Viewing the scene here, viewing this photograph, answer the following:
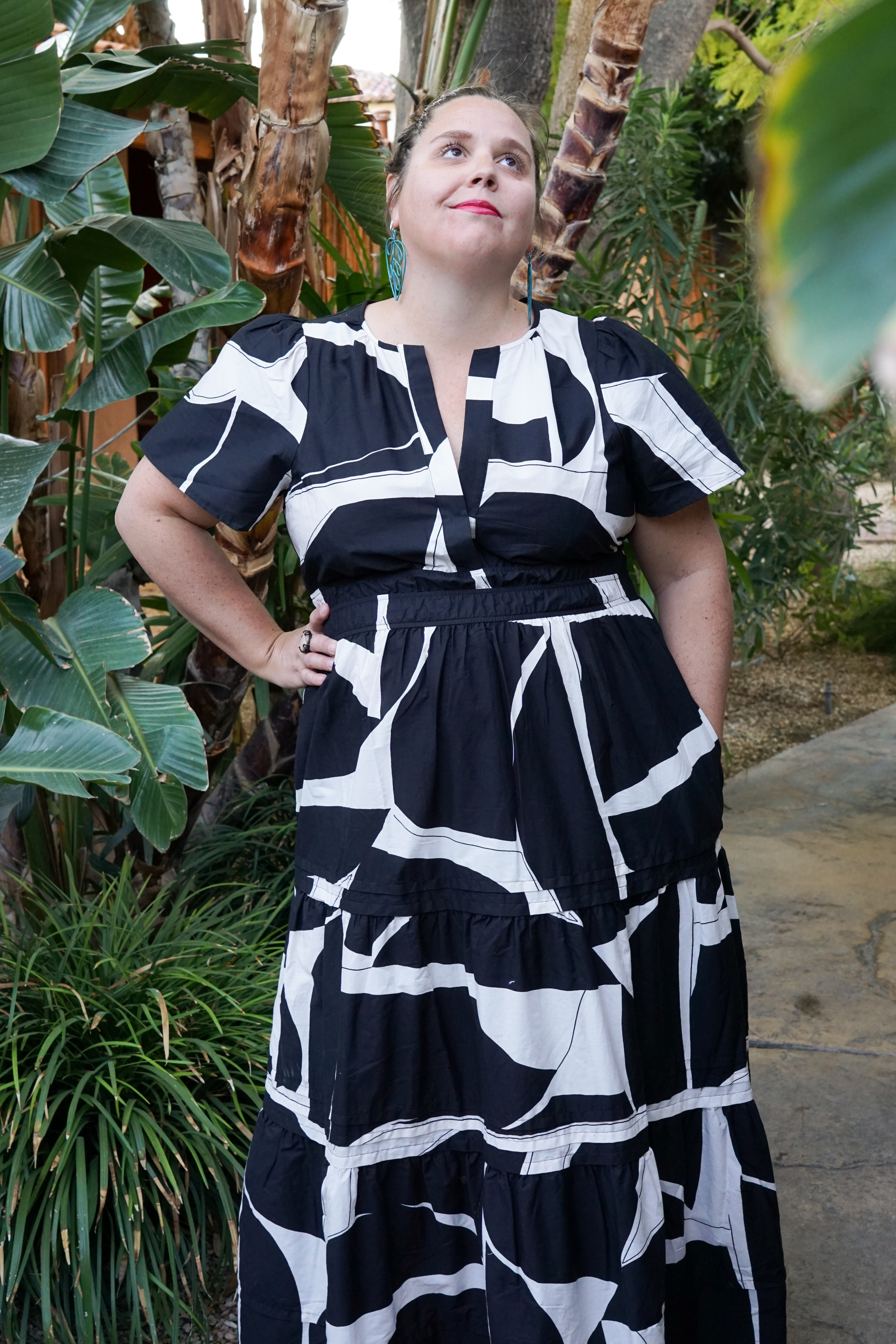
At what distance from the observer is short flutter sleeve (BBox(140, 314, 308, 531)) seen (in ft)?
5.28

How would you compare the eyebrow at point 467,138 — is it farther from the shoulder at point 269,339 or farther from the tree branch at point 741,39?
the tree branch at point 741,39

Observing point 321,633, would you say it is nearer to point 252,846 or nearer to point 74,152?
point 74,152

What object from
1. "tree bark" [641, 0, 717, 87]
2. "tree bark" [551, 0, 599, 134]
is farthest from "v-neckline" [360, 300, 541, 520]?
"tree bark" [641, 0, 717, 87]

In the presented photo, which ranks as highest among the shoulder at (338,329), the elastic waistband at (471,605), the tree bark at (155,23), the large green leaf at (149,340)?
the tree bark at (155,23)

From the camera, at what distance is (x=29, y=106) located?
197 centimetres

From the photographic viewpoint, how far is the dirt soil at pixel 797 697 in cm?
596

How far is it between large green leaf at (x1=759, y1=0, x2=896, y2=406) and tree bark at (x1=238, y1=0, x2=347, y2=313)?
216 centimetres

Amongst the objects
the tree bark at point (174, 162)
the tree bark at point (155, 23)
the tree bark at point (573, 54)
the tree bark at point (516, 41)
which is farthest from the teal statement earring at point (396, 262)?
the tree bark at point (573, 54)

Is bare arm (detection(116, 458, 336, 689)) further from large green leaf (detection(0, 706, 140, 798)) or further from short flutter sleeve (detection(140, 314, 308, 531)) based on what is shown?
large green leaf (detection(0, 706, 140, 798))

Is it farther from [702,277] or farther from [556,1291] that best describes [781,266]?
[702,277]

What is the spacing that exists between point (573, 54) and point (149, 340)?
2.91 metres

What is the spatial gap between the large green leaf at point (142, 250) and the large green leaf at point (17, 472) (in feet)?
1.14

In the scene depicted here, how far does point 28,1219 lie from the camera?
199 centimetres

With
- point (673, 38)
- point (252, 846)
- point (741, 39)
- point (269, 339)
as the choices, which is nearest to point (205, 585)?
point (269, 339)
